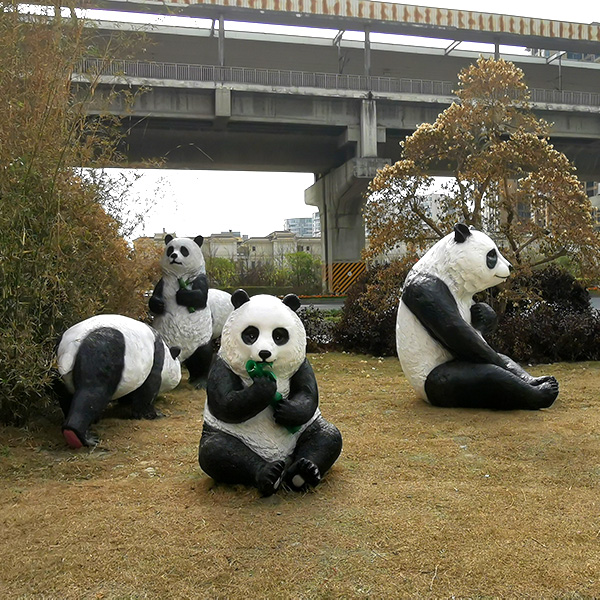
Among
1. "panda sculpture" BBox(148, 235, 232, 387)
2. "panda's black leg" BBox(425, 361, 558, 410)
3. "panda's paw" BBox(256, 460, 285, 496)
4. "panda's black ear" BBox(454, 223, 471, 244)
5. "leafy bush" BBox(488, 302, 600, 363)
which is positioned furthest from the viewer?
"leafy bush" BBox(488, 302, 600, 363)

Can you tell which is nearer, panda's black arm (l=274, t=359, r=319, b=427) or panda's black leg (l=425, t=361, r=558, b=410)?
panda's black arm (l=274, t=359, r=319, b=427)

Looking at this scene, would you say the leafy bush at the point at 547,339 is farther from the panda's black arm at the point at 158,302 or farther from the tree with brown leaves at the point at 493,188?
the panda's black arm at the point at 158,302

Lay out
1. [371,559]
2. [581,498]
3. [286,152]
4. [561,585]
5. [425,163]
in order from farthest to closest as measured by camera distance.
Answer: [286,152] → [425,163] → [581,498] → [371,559] → [561,585]

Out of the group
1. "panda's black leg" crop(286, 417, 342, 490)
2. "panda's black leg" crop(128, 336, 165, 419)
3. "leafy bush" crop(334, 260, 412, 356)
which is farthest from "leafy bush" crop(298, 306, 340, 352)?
"panda's black leg" crop(286, 417, 342, 490)

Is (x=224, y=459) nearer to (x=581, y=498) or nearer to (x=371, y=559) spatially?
(x=371, y=559)

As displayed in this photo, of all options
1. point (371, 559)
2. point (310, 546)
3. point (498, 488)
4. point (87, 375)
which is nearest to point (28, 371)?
point (87, 375)

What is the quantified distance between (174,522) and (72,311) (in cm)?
244

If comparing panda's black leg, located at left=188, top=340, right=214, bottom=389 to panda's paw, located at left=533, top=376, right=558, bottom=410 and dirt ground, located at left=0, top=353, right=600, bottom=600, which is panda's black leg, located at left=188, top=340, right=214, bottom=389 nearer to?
dirt ground, located at left=0, top=353, right=600, bottom=600

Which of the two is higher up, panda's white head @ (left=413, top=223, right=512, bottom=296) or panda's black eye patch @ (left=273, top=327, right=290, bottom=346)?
panda's white head @ (left=413, top=223, right=512, bottom=296)

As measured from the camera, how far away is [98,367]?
13.5 feet

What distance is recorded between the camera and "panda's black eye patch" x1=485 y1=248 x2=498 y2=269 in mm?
4844

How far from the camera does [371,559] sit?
2402 millimetres

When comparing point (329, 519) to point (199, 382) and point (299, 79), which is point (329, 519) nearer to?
point (199, 382)

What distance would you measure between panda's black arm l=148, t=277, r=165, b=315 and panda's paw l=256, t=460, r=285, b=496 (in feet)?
11.8
